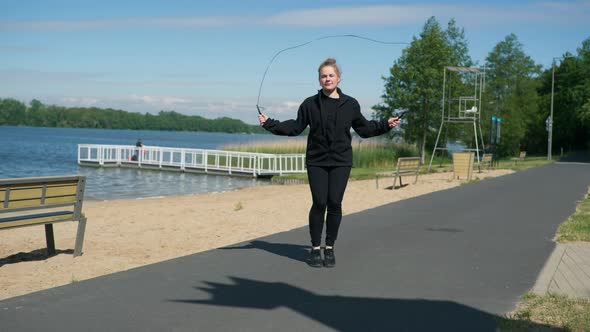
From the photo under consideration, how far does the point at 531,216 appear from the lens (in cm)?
1215

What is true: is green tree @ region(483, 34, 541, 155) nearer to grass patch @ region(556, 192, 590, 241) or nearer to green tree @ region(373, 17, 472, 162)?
green tree @ region(373, 17, 472, 162)

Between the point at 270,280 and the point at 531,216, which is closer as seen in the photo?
the point at 270,280

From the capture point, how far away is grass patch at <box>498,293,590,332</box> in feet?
15.2

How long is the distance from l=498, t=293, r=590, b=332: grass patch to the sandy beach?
3834 mm

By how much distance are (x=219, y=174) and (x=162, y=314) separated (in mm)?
33095

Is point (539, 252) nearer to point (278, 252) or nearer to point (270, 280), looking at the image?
point (278, 252)

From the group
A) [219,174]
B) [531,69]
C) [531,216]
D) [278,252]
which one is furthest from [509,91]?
[278,252]

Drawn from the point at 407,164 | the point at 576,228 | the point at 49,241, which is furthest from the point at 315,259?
the point at 407,164

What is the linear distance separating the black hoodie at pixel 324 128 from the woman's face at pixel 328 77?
0.43 ft

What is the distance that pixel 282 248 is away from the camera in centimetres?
816

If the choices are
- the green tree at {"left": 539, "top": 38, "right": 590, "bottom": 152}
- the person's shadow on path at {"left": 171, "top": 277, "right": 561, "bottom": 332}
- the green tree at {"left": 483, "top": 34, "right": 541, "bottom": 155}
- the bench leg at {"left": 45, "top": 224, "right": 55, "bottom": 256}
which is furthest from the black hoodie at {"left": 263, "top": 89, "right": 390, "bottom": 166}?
the green tree at {"left": 483, "top": 34, "right": 541, "bottom": 155}

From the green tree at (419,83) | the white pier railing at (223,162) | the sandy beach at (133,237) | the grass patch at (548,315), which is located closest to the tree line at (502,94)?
the green tree at (419,83)

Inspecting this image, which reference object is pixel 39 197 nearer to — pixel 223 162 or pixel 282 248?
pixel 282 248

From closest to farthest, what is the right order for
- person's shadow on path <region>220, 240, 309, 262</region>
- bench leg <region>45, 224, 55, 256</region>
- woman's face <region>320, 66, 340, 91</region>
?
1. woman's face <region>320, 66, 340, 91</region>
2. person's shadow on path <region>220, 240, 309, 262</region>
3. bench leg <region>45, 224, 55, 256</region>
